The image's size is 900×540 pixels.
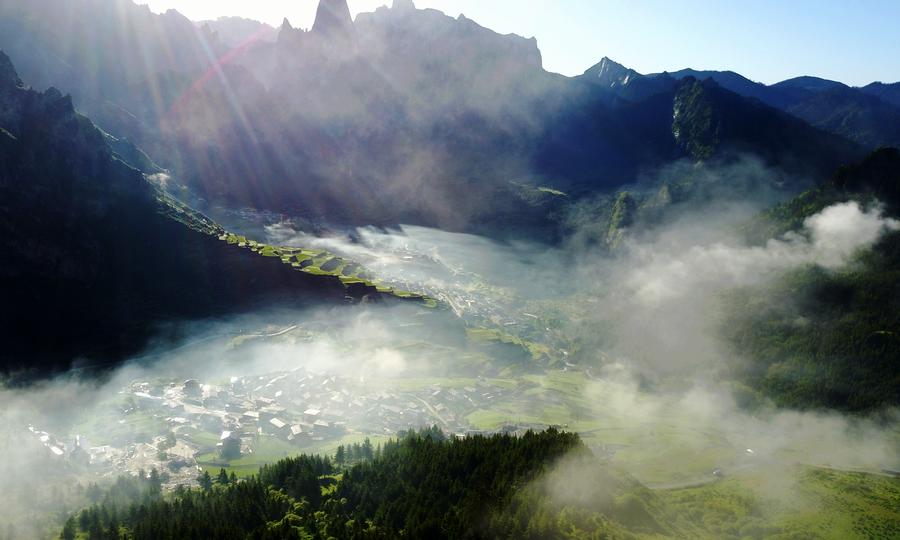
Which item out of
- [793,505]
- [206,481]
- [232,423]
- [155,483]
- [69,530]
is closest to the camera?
[69,530]

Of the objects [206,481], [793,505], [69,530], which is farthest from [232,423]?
[793,505]

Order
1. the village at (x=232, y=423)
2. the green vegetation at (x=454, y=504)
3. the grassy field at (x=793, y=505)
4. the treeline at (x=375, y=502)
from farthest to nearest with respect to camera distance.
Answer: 1. the grassy field at (x=793, y=505)
2. the village at (x=232, y=423)
3. the green vegetation at (x=454, y=504)
4. the treeline at (x=375, y=502)

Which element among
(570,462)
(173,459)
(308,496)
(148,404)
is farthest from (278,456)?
(570,462)

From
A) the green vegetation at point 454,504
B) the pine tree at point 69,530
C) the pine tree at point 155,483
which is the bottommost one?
the pine tree at point 69,530

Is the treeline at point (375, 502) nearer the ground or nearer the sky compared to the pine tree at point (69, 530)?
nearer the sky

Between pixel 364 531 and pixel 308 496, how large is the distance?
1925 cm

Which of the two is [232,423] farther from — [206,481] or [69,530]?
[69,530]

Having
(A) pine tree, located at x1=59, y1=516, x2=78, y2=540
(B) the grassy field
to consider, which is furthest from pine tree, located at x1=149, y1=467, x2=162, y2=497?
(B) the grassy field

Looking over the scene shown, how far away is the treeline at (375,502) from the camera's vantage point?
103125 millimetres

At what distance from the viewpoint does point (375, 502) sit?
113625mm

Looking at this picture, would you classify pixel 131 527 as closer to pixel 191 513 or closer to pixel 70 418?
pixel 191 513

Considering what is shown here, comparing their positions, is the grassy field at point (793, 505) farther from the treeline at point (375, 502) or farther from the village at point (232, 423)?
the village at point (232, 423)

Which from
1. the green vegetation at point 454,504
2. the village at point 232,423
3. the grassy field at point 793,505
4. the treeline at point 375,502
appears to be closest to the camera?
the treeline at point 375,502

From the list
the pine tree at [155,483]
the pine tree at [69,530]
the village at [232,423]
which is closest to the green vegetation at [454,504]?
the pine tree at [69,530]
